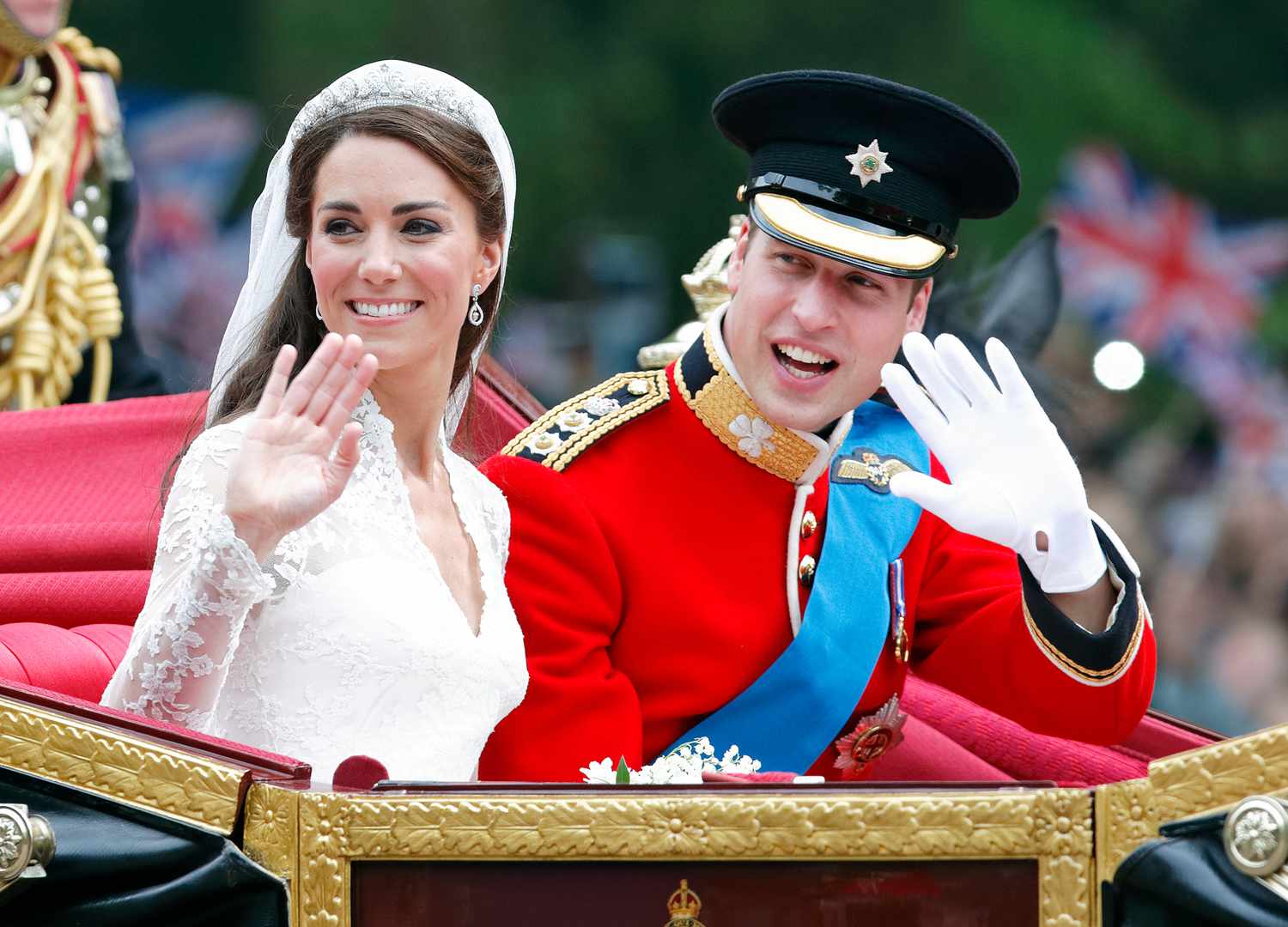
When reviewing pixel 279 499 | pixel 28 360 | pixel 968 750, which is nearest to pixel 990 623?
pixel 968 750

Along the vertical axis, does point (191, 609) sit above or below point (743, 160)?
below

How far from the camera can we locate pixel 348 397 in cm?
179

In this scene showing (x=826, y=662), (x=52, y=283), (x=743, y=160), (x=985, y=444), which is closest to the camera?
(x=985, y=444)

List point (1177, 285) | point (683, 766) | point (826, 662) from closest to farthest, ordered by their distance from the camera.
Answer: point (683, 766) → point (826, 662) → point (1177, 285)

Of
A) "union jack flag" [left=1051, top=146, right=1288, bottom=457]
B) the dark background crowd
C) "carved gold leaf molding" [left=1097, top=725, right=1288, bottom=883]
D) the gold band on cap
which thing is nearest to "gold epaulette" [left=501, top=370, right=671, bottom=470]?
the gold band on cap

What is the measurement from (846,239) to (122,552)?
984 mm

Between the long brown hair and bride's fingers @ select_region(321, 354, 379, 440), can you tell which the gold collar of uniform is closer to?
the long brown hair

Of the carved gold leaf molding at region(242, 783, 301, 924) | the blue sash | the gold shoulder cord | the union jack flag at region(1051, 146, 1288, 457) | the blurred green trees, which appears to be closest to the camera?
the carved gold leaf molding at region(242, 783, 301, 924)

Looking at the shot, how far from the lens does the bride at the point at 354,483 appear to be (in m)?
1.78

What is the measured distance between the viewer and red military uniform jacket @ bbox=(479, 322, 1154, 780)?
2240 mm

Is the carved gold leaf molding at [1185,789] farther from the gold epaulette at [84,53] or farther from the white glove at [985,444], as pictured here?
the gold epaulette at [84,53]

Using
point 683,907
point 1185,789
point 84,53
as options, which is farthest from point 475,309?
point 84,53

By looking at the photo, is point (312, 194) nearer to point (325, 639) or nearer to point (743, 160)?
point (325, 639)

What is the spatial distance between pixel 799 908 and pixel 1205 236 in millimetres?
5033
